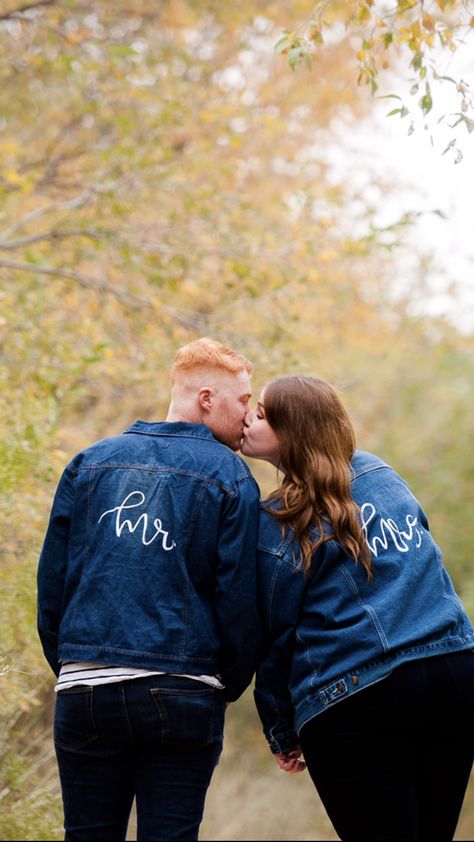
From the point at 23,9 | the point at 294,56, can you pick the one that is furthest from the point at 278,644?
the point at 23,9

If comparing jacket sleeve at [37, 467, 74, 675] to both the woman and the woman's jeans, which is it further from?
the woman's jeans

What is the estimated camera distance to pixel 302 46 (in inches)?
137

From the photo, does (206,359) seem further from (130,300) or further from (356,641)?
(130,300)

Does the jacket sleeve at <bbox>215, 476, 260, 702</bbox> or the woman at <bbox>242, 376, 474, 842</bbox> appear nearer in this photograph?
the woman at <bbox>242, 376, 474, 842</bbox>

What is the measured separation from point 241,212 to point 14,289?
2.12 metres

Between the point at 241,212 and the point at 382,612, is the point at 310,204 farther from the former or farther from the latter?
the point at 382,612

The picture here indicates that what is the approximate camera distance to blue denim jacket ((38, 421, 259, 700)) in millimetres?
2609

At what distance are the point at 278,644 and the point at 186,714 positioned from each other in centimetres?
36

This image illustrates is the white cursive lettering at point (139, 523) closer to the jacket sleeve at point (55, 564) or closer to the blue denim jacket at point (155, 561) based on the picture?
the blue denim jacket at point (155, 561)

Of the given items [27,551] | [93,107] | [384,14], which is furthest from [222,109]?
[27,551]

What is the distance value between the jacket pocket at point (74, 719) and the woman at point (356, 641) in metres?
0.55

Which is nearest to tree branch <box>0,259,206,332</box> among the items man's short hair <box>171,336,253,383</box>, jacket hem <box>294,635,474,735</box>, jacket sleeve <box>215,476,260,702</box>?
A: man's short hair <box>171,336,253,383</box>

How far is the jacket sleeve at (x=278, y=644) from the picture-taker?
2.74 meters

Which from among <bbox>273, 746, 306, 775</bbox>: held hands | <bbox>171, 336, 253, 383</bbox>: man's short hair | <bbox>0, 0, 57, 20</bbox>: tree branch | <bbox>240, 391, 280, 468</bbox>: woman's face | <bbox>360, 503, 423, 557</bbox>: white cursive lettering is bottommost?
<bbox>273, 746, 306, 775</bbox>: held hands
